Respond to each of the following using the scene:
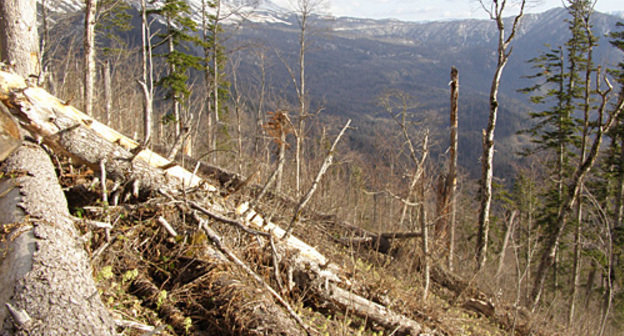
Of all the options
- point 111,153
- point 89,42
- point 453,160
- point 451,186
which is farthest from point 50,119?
point 453,160

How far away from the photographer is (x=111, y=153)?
4211mm

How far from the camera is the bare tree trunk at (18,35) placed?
5512mm

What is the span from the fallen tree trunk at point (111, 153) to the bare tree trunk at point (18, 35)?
193cm

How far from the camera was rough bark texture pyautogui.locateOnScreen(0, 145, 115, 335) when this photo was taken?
2150 millimetres

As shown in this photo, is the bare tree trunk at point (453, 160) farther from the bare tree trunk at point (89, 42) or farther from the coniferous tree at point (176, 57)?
the coniferous tree at point (176, 57)

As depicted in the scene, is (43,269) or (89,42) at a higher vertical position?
(89,42)

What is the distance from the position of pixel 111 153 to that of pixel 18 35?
3138mm

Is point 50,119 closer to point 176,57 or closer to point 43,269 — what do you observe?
point 43,269

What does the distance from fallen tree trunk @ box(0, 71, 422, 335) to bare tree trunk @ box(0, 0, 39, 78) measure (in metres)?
1.93

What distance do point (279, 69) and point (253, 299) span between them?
604ft

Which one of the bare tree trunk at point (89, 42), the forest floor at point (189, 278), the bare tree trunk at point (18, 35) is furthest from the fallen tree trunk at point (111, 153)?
the bare tree trunk at point (89, 42)

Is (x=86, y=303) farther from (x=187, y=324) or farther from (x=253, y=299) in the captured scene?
(x=253, y=299)

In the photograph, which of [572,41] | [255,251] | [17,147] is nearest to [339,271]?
[255,251]

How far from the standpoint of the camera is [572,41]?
1769cm
